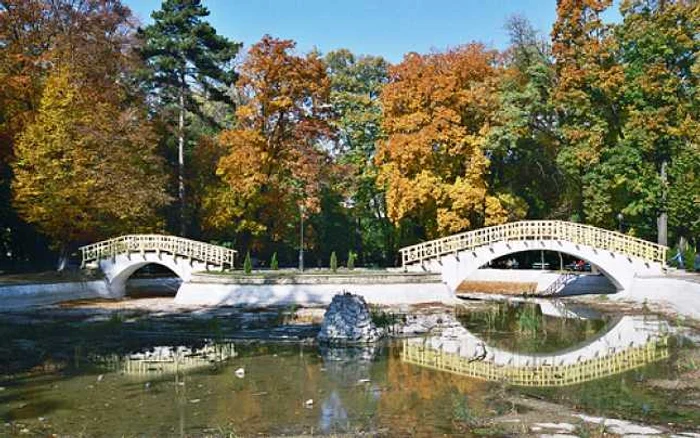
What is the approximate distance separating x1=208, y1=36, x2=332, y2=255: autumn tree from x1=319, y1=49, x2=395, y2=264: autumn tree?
3007 mm

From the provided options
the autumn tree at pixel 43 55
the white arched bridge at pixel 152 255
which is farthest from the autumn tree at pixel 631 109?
the autumn tree at pixel 43 55

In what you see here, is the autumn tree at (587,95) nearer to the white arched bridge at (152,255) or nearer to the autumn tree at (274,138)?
the autumn tree at (274,138)

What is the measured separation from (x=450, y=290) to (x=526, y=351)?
13.8 m

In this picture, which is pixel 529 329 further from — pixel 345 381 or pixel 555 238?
pixel 555 238

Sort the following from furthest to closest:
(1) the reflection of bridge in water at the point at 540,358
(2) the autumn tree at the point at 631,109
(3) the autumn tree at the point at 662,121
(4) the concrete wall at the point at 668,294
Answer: (2) the autumn tree at the point at 631,109
(3) the autumn tree at the point at 662,121
(4) the concrete wall at the point at 668,294
(1) the reflection of bridge in water at the point at 540,358

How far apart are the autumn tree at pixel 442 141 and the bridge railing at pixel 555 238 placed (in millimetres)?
3713

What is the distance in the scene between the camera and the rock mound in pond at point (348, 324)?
67.7 ft

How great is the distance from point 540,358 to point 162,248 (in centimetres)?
2271

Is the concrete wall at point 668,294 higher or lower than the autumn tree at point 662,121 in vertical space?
lower

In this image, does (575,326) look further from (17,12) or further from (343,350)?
(17,12)

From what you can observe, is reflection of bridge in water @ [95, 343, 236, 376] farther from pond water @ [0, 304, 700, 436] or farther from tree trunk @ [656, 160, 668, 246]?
tree trunk @ [656, 160, 668, 246]

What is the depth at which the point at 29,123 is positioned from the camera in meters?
37.0

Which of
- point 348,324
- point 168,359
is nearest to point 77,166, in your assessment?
point 168,359

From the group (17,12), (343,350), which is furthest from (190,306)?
(17,12)
